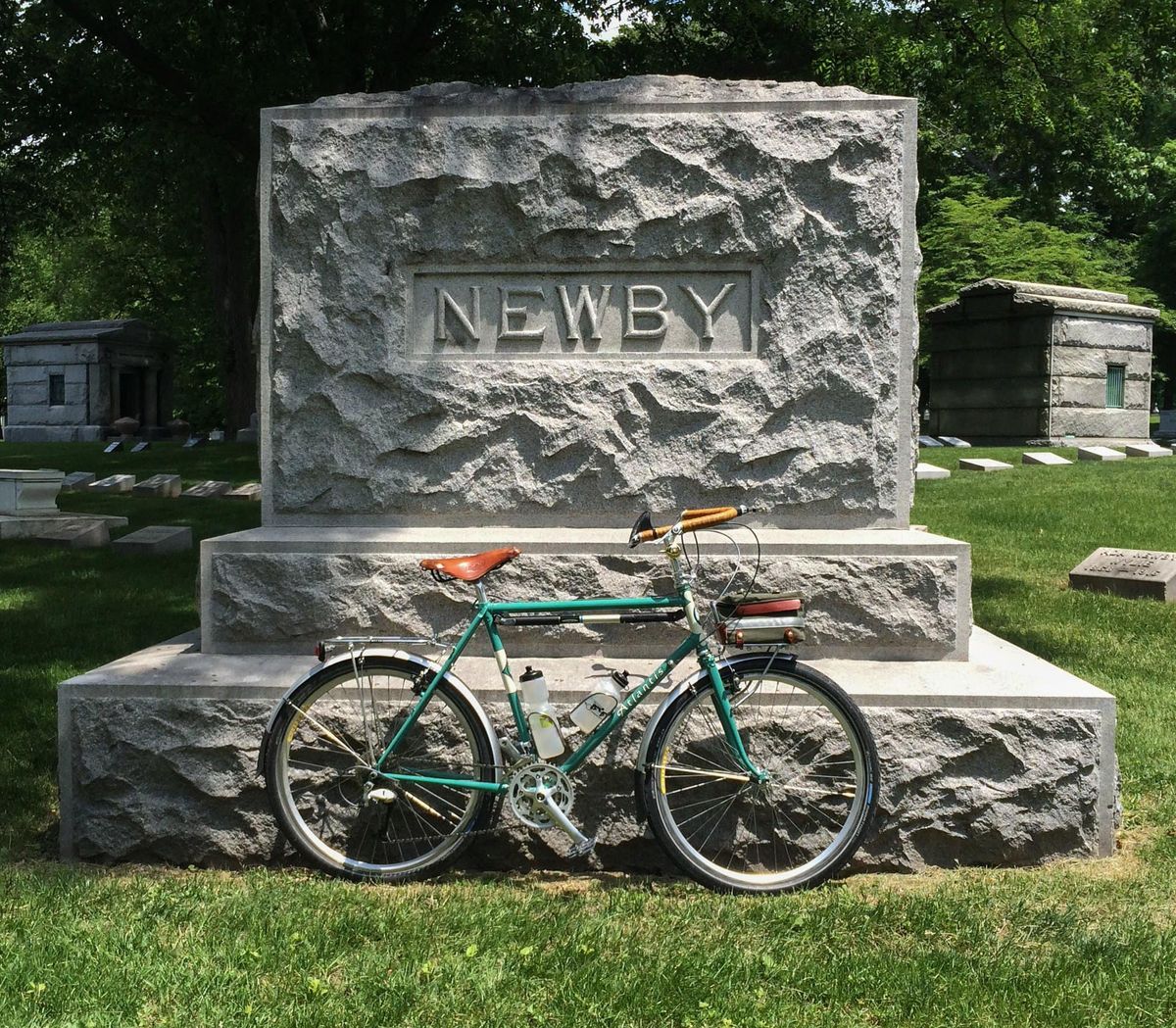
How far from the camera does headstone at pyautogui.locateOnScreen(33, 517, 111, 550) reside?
12.1m

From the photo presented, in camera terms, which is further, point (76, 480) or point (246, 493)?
point (76, 480)

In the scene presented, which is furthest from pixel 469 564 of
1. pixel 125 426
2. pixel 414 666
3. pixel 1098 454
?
pixel 125 426

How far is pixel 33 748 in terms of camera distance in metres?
5.39

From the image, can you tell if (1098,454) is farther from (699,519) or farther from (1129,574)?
(699,519)

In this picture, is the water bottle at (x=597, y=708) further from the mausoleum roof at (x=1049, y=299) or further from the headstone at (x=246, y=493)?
the mausoleum roof at (x=1049, y=299)

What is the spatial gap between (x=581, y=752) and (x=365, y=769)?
759 mm

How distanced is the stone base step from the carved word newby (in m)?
1.35

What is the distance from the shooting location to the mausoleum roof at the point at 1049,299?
73.1 feet

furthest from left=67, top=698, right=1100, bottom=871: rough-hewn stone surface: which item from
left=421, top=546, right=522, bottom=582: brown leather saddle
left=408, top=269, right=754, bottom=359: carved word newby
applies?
left=408, top=269, right=754, bottom=359: carved word newby

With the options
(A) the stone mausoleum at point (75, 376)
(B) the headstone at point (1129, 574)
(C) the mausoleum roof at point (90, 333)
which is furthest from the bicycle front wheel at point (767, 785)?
(C) the mausoleum roof at point (90, 333)

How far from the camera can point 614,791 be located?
4.17 metres

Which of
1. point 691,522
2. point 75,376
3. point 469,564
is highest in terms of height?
point 75,376

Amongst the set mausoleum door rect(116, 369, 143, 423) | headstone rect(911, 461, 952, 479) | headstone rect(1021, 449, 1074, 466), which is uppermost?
mausoleum door rect(116, 369, 143, 423)

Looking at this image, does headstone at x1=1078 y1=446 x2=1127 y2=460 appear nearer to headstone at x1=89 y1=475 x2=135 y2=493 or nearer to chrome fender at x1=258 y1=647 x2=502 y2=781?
headstone at x1=89 y1=475 x2=135 y2=493
